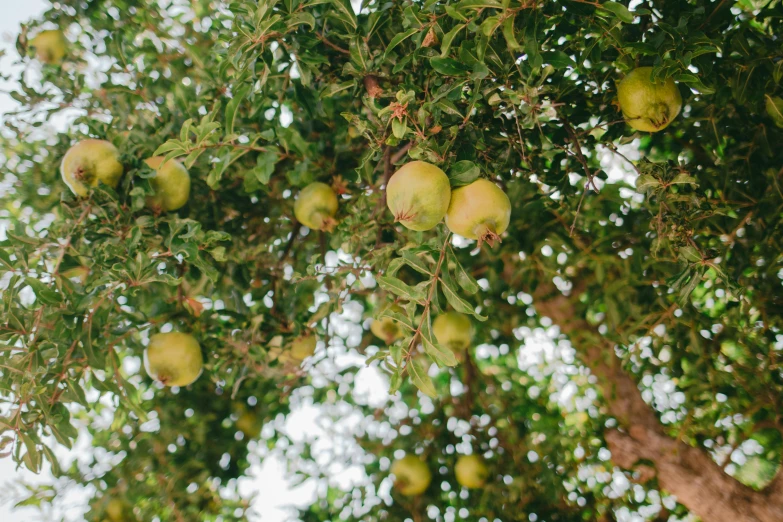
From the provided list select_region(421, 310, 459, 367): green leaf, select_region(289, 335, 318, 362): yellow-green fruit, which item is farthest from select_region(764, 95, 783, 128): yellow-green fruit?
select_region(289, 335, 318, 362): yellow-green fruit

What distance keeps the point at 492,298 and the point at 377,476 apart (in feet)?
4.12

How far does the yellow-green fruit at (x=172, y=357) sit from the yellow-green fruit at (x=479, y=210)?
1.31 m

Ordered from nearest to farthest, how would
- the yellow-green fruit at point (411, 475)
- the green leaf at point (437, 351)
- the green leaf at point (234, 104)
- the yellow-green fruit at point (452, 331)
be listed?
the green leaf at point (437, 351)
the green leaf at point (234, 104)
the yellow-green fruit at point (452, 331)
the yellow-green fruit at point (411, 475)

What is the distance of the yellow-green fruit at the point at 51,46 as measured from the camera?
3.07 metres

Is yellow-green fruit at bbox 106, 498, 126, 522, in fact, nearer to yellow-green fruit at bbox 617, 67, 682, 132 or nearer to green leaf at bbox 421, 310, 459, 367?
green leaf at bbox 421, 310, 459, 367

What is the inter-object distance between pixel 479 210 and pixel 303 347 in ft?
4.40

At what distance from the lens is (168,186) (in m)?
2.23

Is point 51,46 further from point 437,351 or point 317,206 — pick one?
point 437,351

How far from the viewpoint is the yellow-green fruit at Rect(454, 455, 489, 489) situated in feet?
10.2

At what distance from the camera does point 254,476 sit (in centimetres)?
374

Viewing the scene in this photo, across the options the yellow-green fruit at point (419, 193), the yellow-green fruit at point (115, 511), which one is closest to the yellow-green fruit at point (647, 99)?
the yellow-green fruit at point (419, 193)

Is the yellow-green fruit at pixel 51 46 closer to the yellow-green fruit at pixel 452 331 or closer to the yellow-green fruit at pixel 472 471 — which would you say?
the yellow-green fruit at pixel 452 331

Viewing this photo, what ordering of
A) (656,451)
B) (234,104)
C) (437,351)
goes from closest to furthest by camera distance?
(437,351) → (234,104) → (656,451)

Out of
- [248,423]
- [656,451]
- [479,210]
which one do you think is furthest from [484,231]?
[248,423]
